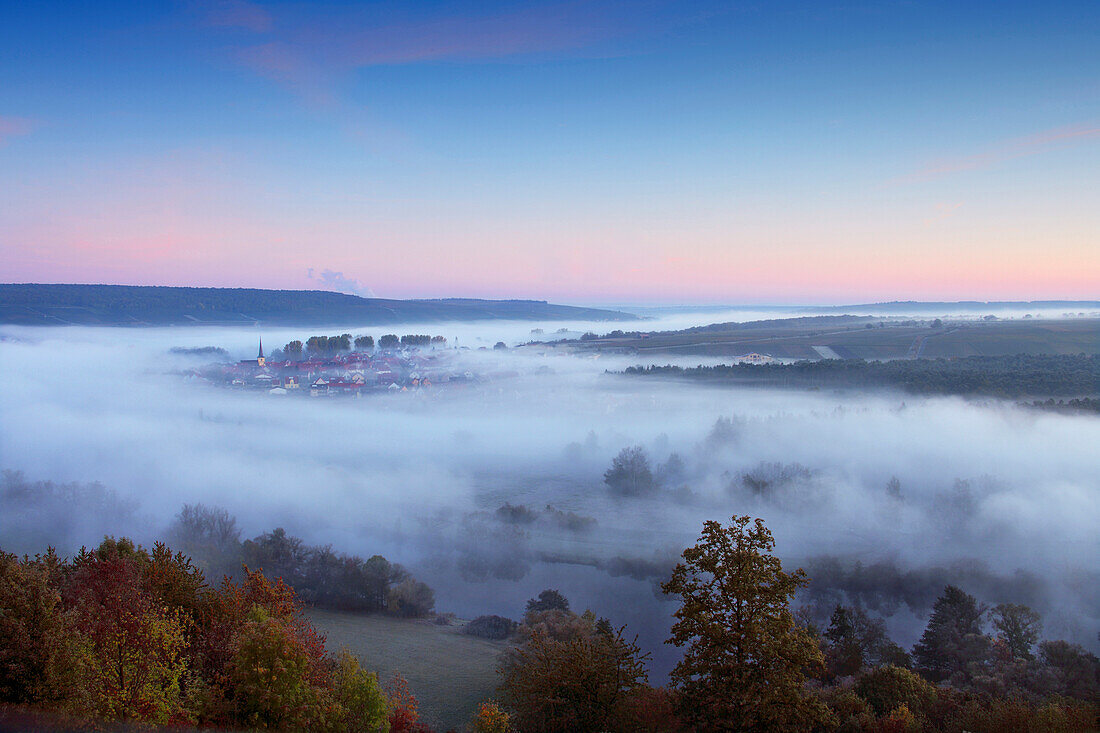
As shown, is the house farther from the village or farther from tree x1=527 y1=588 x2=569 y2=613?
tree x1=527 y1=588 x2=569 y2=613

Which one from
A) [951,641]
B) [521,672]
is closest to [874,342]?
[951,641]

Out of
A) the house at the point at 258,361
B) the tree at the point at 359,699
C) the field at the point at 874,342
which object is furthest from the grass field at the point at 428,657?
the house at the point at 258,361

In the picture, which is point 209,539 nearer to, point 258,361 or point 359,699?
point 359,699

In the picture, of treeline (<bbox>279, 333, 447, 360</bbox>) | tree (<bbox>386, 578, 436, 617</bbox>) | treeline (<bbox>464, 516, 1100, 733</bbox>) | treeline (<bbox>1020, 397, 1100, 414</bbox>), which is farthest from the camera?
treeline (<bbox>279, 333, 447, 360</bbox>)

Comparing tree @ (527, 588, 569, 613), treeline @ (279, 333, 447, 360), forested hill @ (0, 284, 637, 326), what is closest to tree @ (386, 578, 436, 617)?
tree @ (527, 588, 569, 613)

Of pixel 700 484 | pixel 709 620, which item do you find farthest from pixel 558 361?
pixel 709 620

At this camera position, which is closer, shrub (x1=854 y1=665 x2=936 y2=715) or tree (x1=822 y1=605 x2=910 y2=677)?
shrub (x1=854 y1=665 x2=936 y2=715)

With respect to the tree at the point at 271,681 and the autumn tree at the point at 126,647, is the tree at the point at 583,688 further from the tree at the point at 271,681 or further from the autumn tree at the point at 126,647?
the autumn tree at the point at 126,647

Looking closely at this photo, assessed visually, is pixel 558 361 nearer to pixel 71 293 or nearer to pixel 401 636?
pixel 401 636
